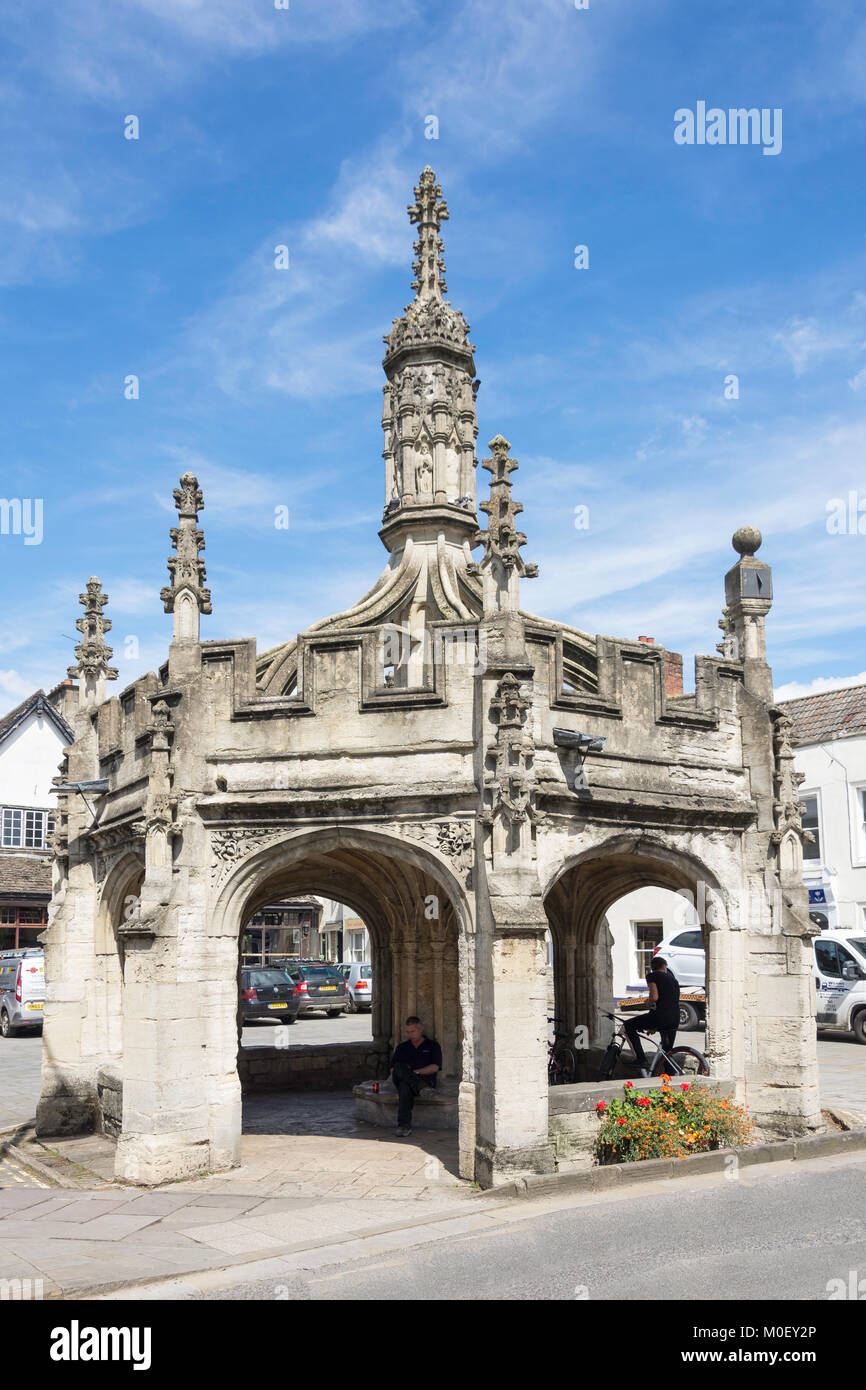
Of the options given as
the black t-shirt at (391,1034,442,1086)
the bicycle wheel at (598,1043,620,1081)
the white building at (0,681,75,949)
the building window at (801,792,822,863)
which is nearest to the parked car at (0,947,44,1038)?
the white building at (0,681,75,949)

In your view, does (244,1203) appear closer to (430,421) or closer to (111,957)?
(111,957)

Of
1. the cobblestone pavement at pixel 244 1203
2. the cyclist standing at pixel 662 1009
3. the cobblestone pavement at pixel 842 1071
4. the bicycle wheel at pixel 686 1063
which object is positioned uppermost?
the cyclist standing at pixel 662 1009

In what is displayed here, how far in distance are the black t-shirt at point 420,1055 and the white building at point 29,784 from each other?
2684 cm

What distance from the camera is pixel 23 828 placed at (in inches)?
1570

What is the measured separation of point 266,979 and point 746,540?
2068 centimetres

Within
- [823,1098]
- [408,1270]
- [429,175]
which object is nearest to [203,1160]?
[408,1270]

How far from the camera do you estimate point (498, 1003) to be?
10133mm

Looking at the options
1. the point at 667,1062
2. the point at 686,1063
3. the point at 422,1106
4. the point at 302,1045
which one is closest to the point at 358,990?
the point at 302,1045

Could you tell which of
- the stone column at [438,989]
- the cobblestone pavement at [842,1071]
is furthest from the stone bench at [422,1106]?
the cobblestone pavement at [842,1071]

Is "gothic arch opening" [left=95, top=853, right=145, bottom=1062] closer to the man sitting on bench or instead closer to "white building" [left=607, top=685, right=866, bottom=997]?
the man sitting on bench

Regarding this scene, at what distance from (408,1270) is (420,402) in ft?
33.3

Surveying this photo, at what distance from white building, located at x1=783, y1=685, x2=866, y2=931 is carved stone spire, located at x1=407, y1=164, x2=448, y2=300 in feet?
55.2

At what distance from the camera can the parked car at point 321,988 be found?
103 ft

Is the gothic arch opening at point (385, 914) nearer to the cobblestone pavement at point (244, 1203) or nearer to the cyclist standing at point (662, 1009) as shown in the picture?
the cobblestone pavement at point (244, 1203)
